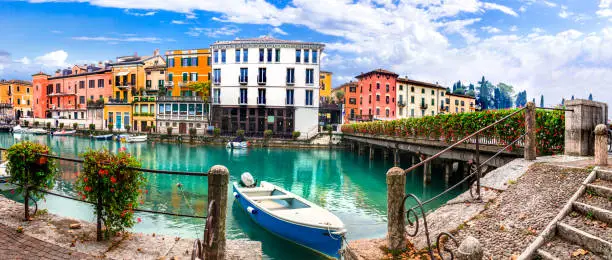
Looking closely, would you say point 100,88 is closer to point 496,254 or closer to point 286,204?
point 286,204

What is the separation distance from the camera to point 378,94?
7900 cm

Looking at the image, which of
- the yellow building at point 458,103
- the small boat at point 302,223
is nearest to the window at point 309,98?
the yellow building at point 458,103

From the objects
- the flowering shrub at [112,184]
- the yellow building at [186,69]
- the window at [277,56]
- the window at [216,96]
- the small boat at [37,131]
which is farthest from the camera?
the small boat at [37,131]

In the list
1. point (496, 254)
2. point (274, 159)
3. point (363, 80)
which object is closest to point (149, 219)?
point (496, 254)

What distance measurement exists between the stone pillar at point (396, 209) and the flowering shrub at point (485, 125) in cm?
932

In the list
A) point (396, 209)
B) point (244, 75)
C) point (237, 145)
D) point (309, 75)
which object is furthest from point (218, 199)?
point (244, 75)

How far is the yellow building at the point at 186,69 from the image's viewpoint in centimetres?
7019

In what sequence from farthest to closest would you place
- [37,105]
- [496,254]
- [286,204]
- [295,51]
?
[37,105]
[295,51]
[286,204]
[496,254]

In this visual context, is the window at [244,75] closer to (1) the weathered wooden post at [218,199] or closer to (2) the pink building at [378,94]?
(2) the pink building at [378,94]

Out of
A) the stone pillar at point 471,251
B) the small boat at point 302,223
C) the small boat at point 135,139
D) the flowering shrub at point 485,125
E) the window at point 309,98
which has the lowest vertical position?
the small boat at point 302,223

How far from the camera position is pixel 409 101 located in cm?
8356

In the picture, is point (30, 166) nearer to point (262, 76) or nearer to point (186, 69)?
point (262, 76)

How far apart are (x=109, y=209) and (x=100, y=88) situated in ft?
290

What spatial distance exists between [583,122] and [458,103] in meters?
88.2
